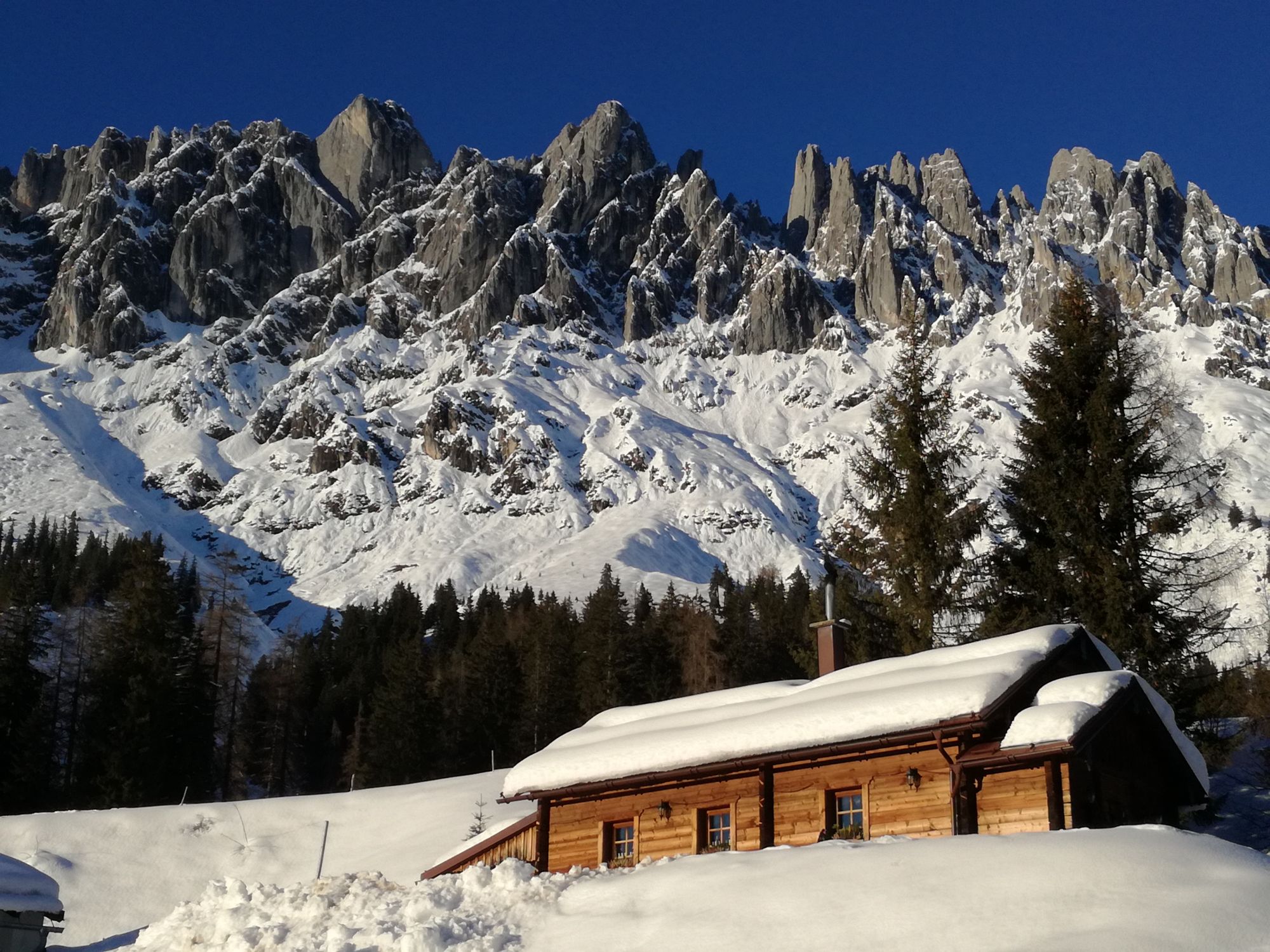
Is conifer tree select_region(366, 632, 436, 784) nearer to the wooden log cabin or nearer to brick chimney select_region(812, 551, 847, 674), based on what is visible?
the wooden log cabin

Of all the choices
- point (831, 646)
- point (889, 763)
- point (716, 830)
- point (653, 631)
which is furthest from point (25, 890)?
point (653, 631)

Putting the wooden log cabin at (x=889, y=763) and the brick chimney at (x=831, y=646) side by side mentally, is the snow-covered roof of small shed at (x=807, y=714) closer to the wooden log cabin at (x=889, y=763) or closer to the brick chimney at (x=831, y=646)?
the wooden log cabin at (x=889, y=763)

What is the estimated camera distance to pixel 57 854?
3284 cm

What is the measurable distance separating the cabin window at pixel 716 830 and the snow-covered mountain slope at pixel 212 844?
12.0 metres

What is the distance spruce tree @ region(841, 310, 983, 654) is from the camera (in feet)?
91.9

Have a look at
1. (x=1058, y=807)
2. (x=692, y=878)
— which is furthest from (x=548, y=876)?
(x=1058, y=807)

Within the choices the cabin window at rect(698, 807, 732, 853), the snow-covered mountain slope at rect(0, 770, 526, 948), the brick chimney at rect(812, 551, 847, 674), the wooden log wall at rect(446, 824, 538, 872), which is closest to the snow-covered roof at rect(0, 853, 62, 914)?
the wooden log wall at rect(446, 824, 538, 872)

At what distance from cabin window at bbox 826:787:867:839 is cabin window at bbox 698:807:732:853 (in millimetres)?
1947

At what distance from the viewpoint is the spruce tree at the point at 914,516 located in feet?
91.9

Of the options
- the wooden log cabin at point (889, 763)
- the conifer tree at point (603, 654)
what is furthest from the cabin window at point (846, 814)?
the conifer tree at point (603, 654)

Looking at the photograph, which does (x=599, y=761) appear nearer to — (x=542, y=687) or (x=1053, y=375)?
(x=1053, y=375)

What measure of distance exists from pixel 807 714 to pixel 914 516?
975 cm

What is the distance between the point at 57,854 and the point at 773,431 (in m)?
169

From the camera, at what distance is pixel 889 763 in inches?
764
